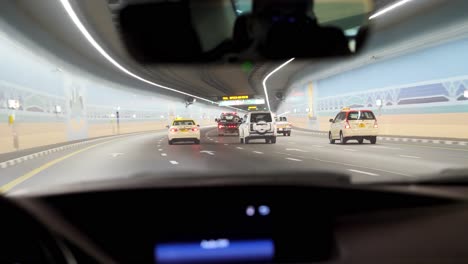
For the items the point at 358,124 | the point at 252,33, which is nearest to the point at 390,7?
the point at 252,33

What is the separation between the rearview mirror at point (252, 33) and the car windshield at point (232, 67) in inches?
0.8

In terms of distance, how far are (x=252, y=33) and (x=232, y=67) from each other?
35.5 ft

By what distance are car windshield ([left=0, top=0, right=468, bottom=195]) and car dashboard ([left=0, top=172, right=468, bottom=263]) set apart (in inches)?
10.9

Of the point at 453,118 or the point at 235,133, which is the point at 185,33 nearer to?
the point at 453,118

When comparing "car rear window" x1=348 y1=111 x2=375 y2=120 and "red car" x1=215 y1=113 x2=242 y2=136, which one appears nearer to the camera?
"car rear window" x1=348 y1=111 x2=375 y2=120

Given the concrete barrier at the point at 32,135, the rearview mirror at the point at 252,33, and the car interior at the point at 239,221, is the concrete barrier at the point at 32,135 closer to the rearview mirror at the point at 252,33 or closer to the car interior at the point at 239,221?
the rearview mirror at the point at 252,33

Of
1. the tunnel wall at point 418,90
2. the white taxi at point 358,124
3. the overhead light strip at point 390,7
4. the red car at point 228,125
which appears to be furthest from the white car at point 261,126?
the red car at point 228,125

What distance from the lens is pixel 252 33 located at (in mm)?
5672

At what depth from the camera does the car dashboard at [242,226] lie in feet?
7.70

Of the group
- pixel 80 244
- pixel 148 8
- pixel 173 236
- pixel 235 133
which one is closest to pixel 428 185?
pixel 173 236

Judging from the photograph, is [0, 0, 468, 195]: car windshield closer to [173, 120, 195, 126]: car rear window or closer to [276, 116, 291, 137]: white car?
[173, 120, 195, 126]: car rear window

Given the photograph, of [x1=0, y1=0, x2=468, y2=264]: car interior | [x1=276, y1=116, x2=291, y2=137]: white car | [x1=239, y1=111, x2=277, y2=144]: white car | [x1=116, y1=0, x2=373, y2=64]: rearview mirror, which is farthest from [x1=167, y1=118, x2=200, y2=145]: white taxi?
[x1=0, y1=0, x2=468, y2=264]: car interior

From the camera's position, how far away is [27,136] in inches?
699

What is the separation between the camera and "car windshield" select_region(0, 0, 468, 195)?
5543 millimetres
